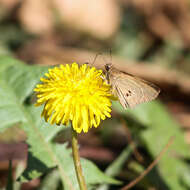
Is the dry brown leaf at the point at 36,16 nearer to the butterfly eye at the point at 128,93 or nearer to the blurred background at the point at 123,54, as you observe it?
the blurred background at the point at 123,54

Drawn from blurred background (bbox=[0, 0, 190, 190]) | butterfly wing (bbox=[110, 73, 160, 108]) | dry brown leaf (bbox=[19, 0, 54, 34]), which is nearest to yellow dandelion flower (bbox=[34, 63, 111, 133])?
butterfly wing (bbox=[110, 73, 160, 108])

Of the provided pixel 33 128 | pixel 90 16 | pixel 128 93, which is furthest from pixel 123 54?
pixel 128 93

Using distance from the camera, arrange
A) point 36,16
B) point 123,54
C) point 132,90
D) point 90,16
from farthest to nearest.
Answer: point 90,16 < point 36,16 < point 123,54 < point 132,90

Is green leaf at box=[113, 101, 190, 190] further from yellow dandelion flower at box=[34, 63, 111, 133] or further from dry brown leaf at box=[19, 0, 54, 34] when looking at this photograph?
dry brown leaf at box=[19, 0, 54, 34]

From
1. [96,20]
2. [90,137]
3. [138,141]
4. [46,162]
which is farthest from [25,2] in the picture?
[46,162]

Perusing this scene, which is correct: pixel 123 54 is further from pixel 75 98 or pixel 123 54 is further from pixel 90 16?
pixel 75 98

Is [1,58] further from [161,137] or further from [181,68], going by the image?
[181,68]

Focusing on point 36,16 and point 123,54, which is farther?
point 36,16

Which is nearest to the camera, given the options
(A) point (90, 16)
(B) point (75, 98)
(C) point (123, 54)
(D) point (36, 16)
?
(B) point (75, 98)
